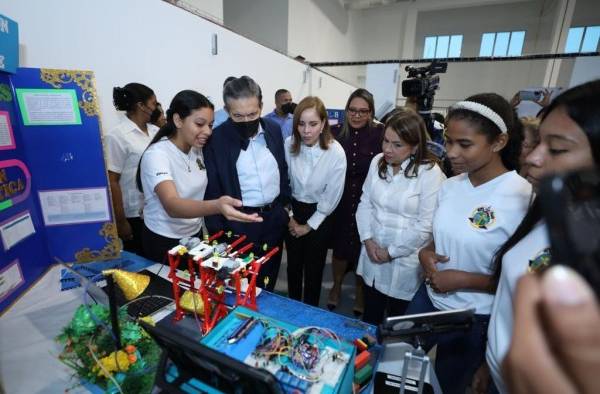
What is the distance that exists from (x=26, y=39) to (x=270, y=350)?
2.15 m

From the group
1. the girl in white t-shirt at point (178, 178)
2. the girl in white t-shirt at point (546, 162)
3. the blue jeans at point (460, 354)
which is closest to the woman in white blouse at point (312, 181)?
the girl in white t-shirt at point (178, 178)

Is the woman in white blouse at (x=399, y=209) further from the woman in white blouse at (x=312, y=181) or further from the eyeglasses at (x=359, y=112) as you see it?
the eyeglasses at (x=359, y=112)

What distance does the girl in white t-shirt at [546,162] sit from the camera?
1.95 feet

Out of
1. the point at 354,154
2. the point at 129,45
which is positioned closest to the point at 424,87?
the point at 354,154

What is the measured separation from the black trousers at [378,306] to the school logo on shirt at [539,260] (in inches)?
39.2

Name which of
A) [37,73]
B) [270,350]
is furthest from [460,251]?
[37,73]

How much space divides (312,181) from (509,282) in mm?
1218

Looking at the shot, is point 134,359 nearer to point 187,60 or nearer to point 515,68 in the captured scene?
point 187,60

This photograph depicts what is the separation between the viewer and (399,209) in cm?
155

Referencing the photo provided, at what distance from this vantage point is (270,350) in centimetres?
78

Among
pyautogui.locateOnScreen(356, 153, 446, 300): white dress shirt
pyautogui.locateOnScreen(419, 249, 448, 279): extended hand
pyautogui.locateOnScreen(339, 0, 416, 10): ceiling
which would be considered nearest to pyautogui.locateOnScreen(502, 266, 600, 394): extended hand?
pyautogui.locateOnScreen(419, 249, 448, 279): extended hand

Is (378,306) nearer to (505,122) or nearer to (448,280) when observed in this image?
(448,280)

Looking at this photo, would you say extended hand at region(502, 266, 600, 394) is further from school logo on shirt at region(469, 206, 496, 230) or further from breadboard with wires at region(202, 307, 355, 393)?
school logo on shirt at region(469, 206, 496, 230)

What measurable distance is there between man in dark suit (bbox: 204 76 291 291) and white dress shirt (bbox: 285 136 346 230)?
0.14 meters
